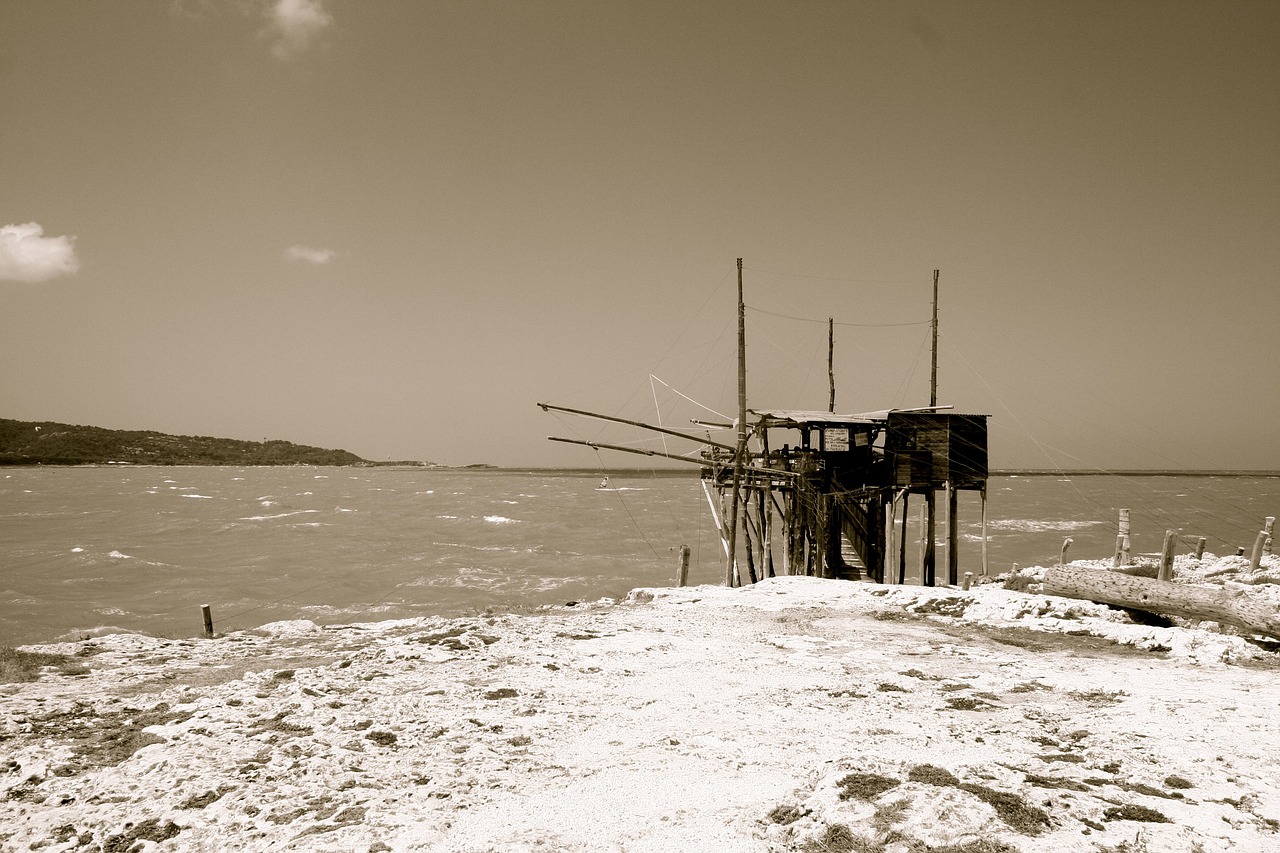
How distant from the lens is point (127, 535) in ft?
116

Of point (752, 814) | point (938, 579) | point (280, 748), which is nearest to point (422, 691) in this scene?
point (280, 748)

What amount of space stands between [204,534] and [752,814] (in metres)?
39.9

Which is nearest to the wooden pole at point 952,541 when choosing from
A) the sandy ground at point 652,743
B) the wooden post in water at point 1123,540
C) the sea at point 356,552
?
the sea at point 356,552

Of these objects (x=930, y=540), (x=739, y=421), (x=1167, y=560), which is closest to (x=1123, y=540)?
(x=1167, y=560)

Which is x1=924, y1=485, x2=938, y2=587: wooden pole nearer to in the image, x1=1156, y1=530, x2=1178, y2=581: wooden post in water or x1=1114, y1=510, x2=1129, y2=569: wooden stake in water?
x1=1156, y1=530, x2=1178, y2=581: wooden post in water

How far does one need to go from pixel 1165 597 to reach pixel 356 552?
98.7ft

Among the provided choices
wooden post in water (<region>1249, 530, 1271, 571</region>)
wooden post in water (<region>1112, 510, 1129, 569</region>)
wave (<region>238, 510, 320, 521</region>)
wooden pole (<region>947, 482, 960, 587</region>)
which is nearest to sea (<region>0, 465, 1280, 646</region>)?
wave (<region>238, 510, 320, 521</region>)

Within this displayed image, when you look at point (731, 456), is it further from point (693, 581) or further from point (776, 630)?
point (776, 630)

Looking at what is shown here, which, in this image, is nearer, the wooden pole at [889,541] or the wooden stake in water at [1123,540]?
the wooden pole at [889,541]

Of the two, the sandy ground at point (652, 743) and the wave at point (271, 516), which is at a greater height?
the sandy ground at point (652, 743)

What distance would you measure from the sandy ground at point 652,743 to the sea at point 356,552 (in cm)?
506

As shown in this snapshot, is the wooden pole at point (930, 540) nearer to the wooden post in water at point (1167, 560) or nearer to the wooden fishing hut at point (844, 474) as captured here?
the wooden fishing hut at point (844, 474)

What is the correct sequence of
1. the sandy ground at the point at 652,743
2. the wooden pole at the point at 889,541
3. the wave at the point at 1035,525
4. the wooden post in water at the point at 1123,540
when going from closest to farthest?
the sandy ground at the point at 652,743 → the wooden pole at the point at 889,541 → the wooden post in water at the point at 1123,540 → the wave at the point at 1035,525

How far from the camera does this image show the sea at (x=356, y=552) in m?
20.9
